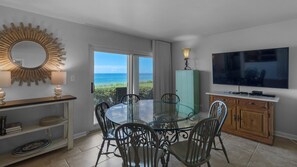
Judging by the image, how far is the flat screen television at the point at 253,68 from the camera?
2.84 m

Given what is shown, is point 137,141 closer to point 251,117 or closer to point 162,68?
point 251,117

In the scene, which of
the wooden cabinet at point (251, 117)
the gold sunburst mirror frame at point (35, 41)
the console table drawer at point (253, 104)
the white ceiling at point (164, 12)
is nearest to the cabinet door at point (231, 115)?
the wooden cabinet at point (251, 117)

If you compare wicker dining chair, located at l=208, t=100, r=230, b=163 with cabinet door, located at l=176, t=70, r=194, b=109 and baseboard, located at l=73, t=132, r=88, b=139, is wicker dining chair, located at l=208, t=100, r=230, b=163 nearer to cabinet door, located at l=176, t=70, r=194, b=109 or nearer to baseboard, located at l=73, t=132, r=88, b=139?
cabinet door, located at l=176, t=70, r=194, b=109

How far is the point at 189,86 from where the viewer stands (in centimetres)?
399

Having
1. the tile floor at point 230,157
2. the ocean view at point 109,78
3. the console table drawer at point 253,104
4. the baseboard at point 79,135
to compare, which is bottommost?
the tile floor at point 230,157

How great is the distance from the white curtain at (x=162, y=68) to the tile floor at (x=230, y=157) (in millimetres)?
2215

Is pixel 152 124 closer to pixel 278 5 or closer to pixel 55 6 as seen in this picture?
pixel 55 6

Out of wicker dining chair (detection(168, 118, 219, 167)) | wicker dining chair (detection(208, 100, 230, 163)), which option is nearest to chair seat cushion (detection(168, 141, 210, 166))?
wicker dining chair (detection(168, 118, 219, 167))

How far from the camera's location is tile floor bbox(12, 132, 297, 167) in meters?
2.17

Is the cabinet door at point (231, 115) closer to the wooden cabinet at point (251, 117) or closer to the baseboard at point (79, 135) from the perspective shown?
the wooden cabinet at point (251, 117)

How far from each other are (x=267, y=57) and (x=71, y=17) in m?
3.80

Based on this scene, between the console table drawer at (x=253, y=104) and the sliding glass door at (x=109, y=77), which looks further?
the sliding glass door at (x=109, y=77)

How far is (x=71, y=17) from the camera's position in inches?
108

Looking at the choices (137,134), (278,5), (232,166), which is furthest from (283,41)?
(137,134)
